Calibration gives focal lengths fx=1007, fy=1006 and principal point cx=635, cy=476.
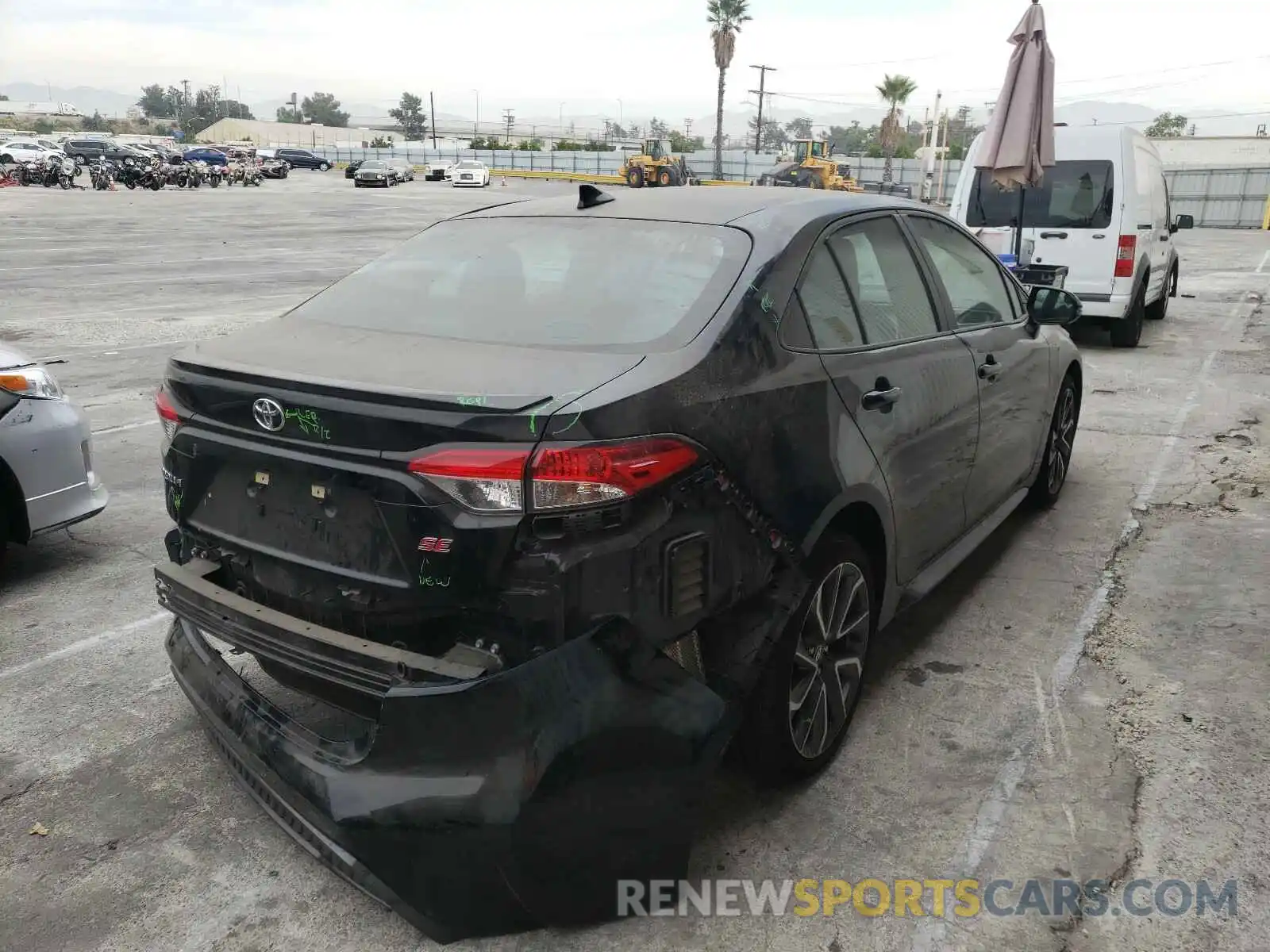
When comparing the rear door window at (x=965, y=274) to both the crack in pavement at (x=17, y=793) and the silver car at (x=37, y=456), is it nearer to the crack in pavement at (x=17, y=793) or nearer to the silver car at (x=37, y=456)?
the crack in pavement at (x=17, y=793)

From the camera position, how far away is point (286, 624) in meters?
2.44

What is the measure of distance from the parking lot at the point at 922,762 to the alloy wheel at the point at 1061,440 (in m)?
0.20

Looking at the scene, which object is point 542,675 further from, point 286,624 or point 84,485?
point 84,485

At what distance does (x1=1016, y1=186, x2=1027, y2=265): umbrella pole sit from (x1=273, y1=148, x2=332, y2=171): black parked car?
62.6 metres

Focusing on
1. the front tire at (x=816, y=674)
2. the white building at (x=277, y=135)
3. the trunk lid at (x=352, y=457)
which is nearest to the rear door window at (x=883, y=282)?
the front tire at (x=816, y=674)

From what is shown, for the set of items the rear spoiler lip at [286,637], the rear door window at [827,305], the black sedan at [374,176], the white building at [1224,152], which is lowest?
the rear spoiler lip at [286,637]

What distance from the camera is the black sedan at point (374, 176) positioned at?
47.3m

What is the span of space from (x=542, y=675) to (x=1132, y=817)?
6.03 ft

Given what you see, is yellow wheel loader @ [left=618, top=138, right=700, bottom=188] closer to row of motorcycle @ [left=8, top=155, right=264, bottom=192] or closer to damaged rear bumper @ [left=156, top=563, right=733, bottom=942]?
row of motorcycle @ [left=8, top=155, right=264, bottom=192]

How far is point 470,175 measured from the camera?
167 feet

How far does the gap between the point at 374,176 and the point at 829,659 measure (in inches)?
1915

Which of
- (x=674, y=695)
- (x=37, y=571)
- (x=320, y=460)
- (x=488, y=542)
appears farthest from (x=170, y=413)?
(x=37, y=571)

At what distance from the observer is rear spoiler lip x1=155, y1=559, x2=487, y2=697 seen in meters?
2.21

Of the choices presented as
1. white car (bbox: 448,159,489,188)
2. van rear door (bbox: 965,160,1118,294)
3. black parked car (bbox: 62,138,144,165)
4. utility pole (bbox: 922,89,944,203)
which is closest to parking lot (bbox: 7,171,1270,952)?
van rear door (bbox: 965,160,1118,294)
